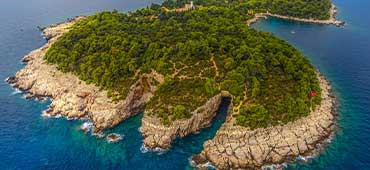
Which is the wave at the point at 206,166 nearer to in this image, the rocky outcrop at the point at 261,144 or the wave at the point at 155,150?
the rocky outcrop at the point at 261,144

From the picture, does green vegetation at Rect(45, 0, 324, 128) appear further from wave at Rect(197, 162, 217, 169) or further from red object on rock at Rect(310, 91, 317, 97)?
wave at Rect(197, 162, 217, 169)

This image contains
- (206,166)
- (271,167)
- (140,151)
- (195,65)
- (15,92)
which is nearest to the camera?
(271,167)

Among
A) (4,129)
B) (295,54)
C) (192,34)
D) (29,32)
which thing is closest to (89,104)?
(4,129)

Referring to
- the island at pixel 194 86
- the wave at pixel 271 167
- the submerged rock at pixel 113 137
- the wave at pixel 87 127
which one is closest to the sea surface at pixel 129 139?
the submerged rock at pixel 113 137

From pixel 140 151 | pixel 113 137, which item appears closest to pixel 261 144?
pixel 140 151

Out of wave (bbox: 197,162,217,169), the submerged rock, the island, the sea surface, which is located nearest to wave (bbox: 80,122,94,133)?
the island

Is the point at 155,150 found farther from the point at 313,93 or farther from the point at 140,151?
the point at 313,93

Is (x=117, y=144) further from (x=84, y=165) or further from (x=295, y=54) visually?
(x=295, y=54)
